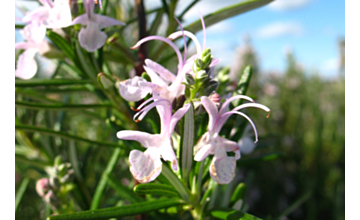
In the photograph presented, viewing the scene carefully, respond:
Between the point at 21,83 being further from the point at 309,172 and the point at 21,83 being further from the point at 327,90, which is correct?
the point at 327,90

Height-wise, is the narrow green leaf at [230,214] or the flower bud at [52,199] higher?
the narrow green leaf at [230,214]

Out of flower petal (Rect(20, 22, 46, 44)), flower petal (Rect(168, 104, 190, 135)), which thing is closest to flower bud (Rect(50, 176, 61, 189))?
flower petal (Rect(20, 22, 46, 44))

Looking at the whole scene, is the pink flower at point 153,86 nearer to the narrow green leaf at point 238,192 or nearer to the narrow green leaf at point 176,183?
the narrow green leaf at point 176,183

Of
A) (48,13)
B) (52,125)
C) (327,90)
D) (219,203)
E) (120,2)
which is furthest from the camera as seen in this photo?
(327,90)

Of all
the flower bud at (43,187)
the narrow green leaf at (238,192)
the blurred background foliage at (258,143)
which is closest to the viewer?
the narrow green leaf at (238,192)

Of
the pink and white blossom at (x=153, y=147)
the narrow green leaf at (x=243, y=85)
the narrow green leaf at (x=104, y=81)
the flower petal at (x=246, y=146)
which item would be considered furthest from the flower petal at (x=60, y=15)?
the flower petal at (x=246, y=146)

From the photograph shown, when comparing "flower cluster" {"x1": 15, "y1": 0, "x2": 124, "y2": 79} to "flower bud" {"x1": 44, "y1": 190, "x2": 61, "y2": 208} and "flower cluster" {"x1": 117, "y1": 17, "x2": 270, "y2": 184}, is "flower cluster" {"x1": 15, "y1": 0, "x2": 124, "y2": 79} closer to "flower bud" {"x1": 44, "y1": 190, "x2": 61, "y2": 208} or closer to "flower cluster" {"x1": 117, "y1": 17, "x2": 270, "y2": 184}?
"flower cluster" {"x1": 117, "y1": 17, "x2": 270, "y2": 184}
